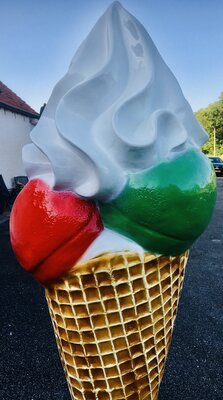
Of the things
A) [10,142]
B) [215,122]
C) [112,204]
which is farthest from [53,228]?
[215,122]

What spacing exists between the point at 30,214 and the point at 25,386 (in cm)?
198

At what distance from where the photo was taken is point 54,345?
2904 mm

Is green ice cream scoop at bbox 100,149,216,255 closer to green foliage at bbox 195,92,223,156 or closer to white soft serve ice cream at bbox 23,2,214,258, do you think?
white soft serve ice cream at bbox 23,2,214,258

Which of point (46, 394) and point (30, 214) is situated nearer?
point (30, 214)

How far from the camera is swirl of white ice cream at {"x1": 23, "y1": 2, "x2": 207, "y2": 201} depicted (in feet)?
3.38

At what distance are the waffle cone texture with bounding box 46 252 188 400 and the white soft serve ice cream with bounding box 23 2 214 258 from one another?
0.10m

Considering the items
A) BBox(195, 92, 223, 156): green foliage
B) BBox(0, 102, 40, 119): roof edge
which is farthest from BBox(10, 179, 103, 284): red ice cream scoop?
BBox(195, 92, 223, 156): green foliage

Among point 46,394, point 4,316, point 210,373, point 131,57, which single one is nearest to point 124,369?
point 131,57

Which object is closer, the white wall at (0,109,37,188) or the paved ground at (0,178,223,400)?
the paved ground at (0,178,223,400)

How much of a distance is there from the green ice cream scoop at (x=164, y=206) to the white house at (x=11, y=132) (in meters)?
10.2

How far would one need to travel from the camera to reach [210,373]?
8.06 feet

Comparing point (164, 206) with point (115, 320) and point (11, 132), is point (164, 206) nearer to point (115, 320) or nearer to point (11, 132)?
point (115, 320)

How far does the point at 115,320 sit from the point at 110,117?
0.73 m

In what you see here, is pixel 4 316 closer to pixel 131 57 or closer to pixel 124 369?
pixel 124 369
